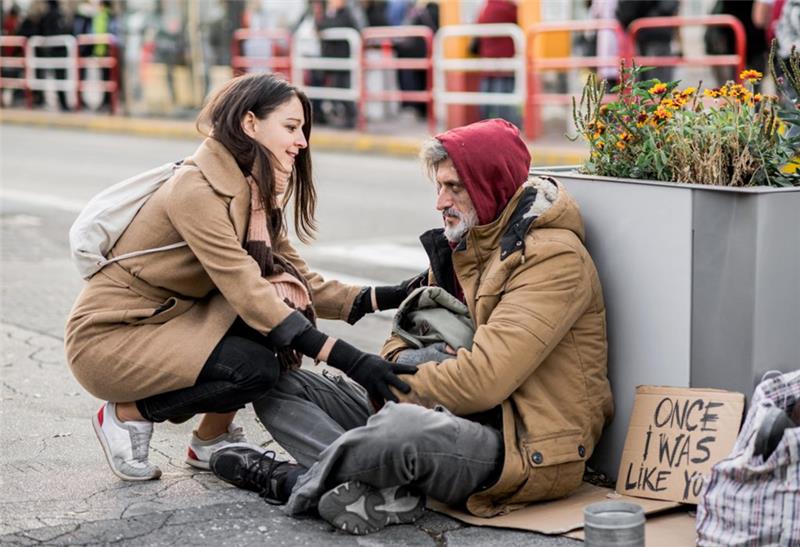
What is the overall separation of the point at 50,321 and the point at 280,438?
121 inches

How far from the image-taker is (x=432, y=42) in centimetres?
1672

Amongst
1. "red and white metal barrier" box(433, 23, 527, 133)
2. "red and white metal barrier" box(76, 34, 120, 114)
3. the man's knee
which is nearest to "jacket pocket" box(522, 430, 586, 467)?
the man's knee

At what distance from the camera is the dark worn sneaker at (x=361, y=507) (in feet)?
12.1

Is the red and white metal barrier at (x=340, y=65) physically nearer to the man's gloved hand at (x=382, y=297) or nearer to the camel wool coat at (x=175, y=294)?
the man's gloved hand at (x=382, y=297)

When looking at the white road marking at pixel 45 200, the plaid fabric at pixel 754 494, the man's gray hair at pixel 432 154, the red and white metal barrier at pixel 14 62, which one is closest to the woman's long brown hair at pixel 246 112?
the man's gray hair at pixel 432 154

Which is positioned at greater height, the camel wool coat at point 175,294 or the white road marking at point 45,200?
the camel wool coat at point 175,294

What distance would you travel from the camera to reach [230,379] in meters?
3.99

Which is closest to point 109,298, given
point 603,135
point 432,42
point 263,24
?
point 603,135

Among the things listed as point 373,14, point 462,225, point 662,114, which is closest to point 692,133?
point 662,114

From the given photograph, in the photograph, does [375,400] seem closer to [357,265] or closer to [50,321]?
[50,321]

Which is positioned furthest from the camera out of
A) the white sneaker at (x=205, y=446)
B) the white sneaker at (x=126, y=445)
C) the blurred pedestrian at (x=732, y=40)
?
the blurred pedestrian at (x=732, y=40)

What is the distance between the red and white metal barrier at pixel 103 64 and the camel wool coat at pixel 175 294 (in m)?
19.5

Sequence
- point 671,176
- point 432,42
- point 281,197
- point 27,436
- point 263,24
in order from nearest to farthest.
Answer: point 671,176, point 281,197, point 27,436, point 432,42, point 263,24

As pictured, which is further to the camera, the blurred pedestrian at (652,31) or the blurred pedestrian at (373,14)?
the blurred pedestrian at (373,14)
